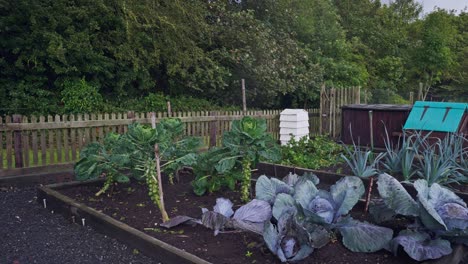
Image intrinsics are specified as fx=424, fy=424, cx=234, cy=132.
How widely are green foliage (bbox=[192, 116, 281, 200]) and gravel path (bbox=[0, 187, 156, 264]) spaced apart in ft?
4.28

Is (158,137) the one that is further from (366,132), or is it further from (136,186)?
(366,132)

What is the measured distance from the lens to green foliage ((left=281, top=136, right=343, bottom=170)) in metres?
7.16

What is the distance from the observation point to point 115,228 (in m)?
3.89

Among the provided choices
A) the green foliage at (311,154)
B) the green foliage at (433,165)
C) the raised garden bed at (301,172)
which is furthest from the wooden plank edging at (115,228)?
the green foliage at (311,154)

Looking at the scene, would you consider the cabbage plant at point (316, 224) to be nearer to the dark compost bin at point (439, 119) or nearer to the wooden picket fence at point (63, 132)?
the wooden picket fence at point (63, 132)

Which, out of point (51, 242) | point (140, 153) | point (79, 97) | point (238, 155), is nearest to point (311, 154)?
point (238, 155)

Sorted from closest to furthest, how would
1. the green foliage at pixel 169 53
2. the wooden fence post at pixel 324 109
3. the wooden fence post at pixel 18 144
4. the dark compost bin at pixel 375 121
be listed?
the wooden fence post at pixel 18 144 < the dark compost bin at pixel 375 121 < the green foliage at pixel 169 53 < the wooden fence post at pixel 324 109

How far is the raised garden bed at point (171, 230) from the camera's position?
312 centimetres

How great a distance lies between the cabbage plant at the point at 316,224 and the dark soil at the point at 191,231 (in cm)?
13

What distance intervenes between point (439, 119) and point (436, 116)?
3.5 inches

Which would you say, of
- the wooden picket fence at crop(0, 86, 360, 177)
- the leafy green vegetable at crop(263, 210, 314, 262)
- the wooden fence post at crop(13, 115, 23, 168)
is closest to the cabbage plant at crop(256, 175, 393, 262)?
the leafy green vegetable at crop(263, 210, 314, 262)

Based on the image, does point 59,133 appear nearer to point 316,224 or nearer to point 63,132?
point 63,132

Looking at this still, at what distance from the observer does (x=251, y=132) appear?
4340 mm

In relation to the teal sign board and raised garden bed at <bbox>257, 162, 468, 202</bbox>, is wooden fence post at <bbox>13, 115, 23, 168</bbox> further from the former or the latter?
the teal sign board
